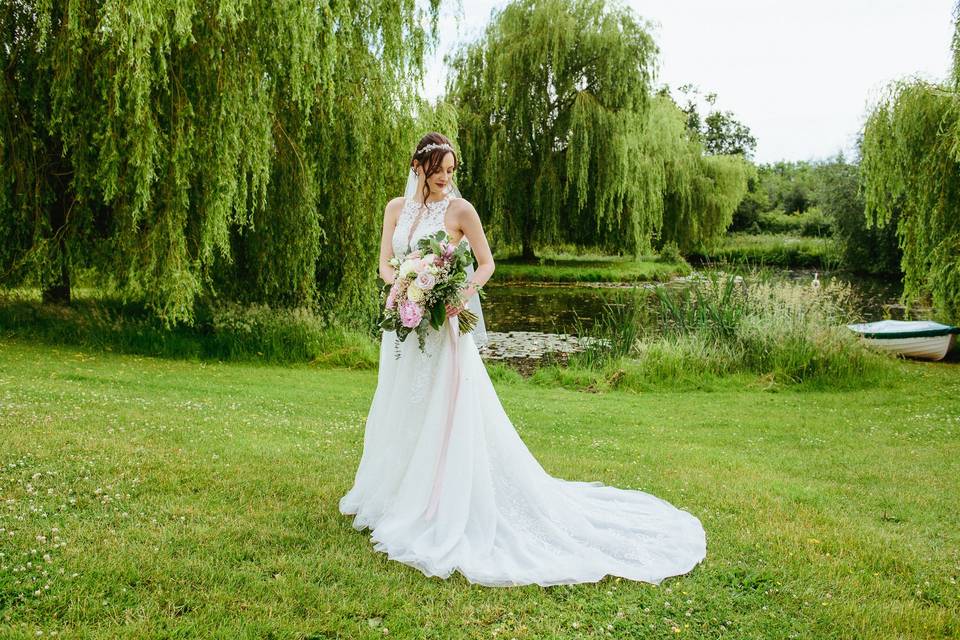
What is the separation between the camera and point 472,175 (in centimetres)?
2378

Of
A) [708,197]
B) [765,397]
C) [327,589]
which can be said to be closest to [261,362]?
[765,397]

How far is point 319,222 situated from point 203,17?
343 centimetres

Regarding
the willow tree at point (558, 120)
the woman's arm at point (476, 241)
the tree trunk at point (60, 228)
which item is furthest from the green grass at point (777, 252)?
the woman's arm at point (476, 241)

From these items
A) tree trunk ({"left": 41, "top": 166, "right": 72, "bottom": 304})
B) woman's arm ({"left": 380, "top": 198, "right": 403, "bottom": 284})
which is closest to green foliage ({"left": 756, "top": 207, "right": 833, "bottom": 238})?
tree trunk ({"left": 41, "top": 166, "right": 72, "bottom": 304})

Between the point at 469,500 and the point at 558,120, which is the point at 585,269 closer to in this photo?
the point at 558,120

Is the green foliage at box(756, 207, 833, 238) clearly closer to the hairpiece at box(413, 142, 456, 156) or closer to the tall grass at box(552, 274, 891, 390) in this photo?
the tall grass at box(552, 274, 891, 390)

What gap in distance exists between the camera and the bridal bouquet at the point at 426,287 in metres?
4.14

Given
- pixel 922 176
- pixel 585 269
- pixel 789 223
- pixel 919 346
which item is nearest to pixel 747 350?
pixel 919 346

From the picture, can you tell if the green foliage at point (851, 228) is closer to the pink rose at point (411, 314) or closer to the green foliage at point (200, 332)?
the green foliage at point (200, 332)

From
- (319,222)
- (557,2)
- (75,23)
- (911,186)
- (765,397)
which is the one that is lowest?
(765,397)

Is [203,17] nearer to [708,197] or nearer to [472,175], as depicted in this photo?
[472,175]

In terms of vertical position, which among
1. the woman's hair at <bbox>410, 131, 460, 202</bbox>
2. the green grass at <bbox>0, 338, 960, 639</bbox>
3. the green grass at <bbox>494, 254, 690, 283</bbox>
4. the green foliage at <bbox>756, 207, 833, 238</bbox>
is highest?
the green foliage at <bbox>756, 207, 833, 238</bbox>

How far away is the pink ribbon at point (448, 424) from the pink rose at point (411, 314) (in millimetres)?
308

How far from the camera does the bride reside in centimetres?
394
